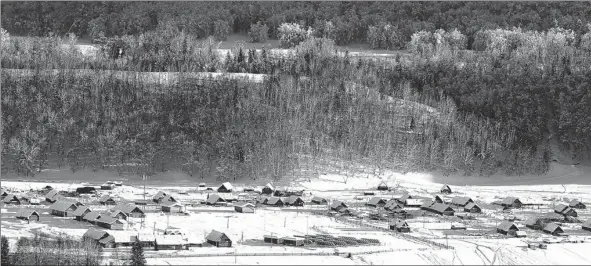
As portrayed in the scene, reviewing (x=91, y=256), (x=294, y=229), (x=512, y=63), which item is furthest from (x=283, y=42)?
(x=91, y=256)

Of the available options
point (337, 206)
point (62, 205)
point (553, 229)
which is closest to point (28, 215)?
point (62, 205)

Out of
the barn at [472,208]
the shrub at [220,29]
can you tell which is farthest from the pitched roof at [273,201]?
the shrub at [220,29]

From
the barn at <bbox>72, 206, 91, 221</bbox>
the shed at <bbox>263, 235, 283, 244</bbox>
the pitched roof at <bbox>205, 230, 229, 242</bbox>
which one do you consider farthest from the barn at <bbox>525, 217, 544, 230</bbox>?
the barn at <bbox>72, 206, 91, 221</bbox>

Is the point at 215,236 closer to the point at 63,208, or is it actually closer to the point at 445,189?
the point at 63,208

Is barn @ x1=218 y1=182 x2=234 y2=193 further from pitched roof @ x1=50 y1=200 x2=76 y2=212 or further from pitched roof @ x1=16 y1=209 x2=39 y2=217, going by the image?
pitched roof @ x1=16 y1=209 x2=39 y2=217

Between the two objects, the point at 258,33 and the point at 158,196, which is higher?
the point at 258,33

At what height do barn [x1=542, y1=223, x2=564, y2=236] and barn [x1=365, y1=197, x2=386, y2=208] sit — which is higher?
barn [x1=542, y1=223, x2=564, y2=236]

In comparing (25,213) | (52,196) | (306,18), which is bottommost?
(52,196)
